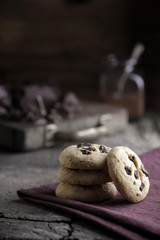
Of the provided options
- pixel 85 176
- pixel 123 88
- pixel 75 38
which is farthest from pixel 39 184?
pixel 75 38

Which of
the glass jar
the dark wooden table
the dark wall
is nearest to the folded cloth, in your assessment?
the dark wooden table

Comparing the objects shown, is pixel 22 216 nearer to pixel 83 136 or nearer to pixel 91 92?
pixel 83 136

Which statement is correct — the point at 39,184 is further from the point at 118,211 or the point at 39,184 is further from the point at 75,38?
the point at 75,38

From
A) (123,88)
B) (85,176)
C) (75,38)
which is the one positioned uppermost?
(75,38)

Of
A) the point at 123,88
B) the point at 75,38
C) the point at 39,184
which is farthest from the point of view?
the point at 75,38

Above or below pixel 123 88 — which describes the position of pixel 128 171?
below

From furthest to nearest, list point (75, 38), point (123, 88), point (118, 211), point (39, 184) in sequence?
point (75, 38)
point (123, 88)
point (39, 184)
point (118, 211)
